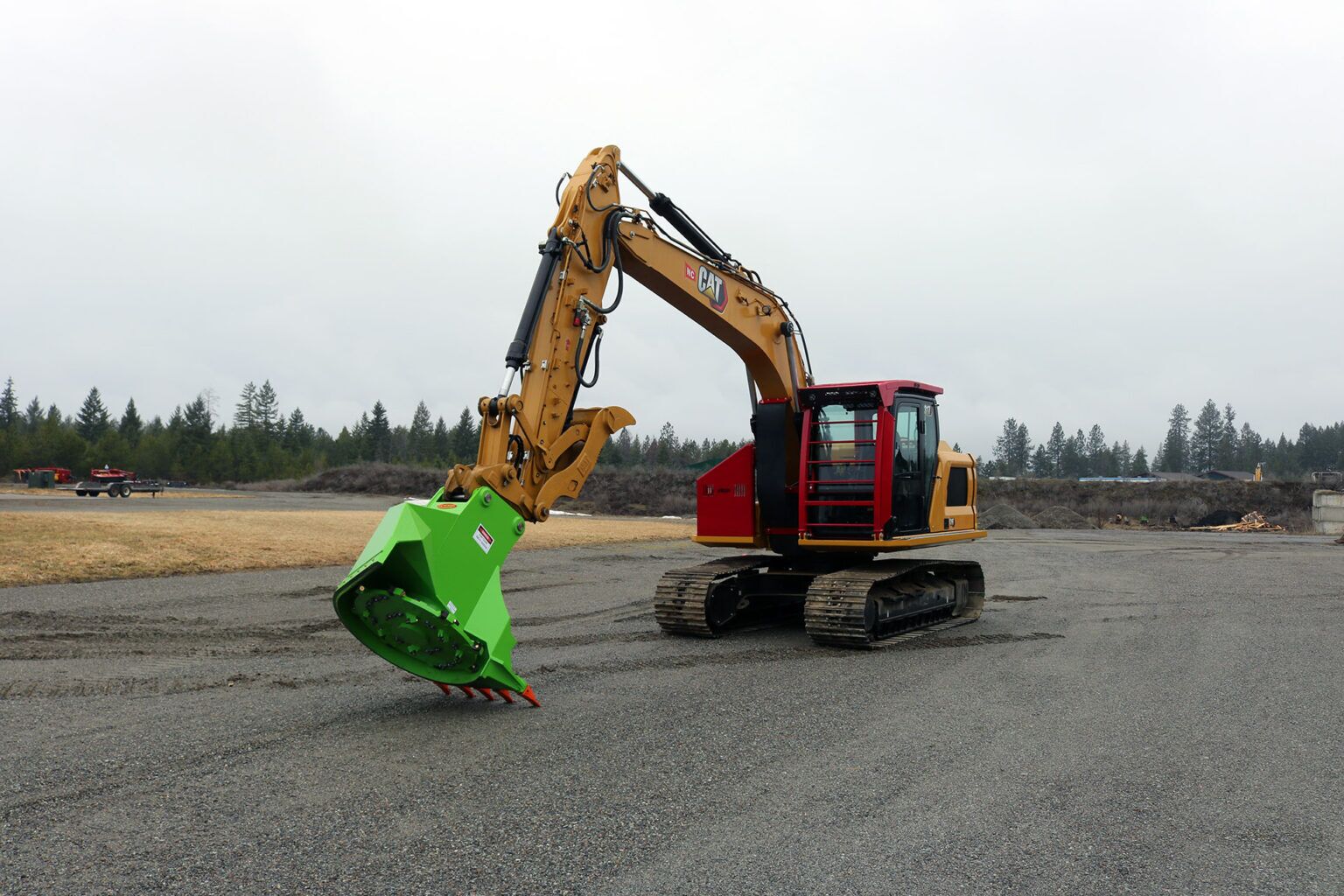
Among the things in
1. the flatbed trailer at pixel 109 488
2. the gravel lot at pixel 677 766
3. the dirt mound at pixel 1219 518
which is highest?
the flatbed trailer at pixel 109 488

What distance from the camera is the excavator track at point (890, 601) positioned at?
9.94 metres

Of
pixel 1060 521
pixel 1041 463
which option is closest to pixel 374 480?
pixel 1060 521

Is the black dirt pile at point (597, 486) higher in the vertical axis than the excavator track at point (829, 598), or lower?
higher

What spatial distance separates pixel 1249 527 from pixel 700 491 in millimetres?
42923

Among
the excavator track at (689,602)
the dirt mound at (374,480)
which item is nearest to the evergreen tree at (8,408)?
the dirt mound at (374,480)

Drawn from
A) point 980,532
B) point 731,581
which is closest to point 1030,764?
point 731,581

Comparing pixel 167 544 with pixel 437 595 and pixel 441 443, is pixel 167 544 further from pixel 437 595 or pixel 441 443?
pixel 441 443

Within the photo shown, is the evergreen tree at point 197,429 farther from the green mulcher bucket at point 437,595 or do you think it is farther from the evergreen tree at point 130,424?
the green mulcher bucket at point 437,595

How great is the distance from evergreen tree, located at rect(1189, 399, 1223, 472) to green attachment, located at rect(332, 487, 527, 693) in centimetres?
14990

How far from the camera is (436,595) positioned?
612 centimetres

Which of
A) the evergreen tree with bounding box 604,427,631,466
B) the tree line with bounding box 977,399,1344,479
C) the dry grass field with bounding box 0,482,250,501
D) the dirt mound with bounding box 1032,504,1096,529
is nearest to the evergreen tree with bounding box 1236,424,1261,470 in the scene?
the tree line with bounding box 977,399,1344,479

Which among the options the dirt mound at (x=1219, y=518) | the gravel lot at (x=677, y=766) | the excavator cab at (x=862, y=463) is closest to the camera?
the gravel lot at (x=677, y=766)

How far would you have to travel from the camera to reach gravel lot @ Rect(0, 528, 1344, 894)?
4.16 meters

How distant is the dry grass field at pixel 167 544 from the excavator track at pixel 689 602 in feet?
32.2
